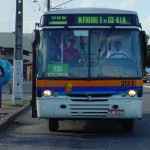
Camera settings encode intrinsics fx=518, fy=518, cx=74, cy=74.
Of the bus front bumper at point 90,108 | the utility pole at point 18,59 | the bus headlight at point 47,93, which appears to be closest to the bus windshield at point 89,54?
the bus headlight at point 47,93

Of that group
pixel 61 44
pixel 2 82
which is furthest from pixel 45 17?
pixel 2 82

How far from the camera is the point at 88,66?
12180 mm

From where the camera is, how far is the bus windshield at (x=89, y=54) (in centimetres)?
1216

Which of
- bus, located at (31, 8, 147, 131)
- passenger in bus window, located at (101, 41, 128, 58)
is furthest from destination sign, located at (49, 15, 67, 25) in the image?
passenger in bus window, located at (101, 41, 128, 58)

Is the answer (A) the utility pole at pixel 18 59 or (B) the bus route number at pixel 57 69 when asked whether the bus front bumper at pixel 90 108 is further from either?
(A) the utility pole at pixel 18 59

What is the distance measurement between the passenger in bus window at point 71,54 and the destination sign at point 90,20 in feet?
1.86

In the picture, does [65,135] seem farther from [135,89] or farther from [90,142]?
[135,89]

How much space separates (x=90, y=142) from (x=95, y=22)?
9.50 ft

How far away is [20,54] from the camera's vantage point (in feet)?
68.6

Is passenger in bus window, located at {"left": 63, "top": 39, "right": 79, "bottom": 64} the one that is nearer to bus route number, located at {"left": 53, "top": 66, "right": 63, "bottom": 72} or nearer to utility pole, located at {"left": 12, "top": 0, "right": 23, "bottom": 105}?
bus route number, located at {"left": 53, "top": 66, "right": 63, "bottom": 72}

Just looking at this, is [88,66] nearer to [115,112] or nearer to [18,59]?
[115,112]

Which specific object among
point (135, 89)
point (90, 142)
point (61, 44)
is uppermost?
point (61, 44)

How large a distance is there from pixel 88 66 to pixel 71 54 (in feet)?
1.63

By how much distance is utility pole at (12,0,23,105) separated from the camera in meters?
20.8
